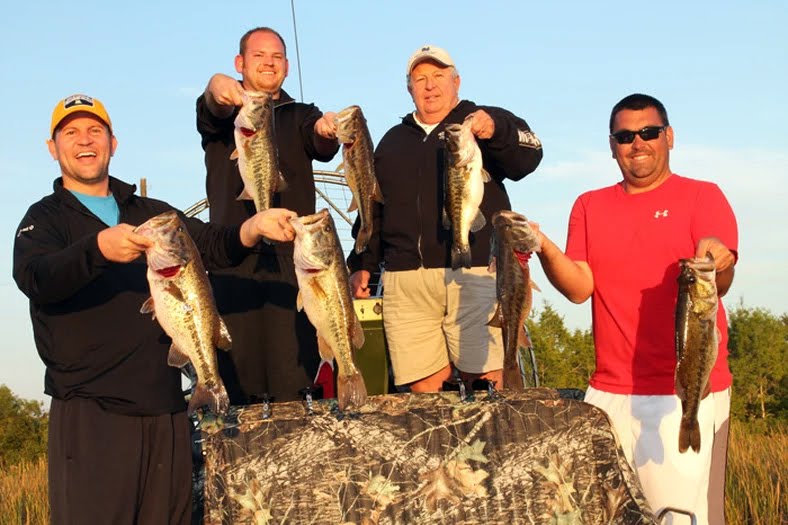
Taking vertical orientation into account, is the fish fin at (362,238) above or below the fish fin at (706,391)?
above

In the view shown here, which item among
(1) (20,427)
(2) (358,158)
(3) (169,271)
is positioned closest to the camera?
(3) (169,271)

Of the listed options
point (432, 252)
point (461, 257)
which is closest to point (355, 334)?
point (461, 257)

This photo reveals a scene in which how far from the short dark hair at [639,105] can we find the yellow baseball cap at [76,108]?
331cm

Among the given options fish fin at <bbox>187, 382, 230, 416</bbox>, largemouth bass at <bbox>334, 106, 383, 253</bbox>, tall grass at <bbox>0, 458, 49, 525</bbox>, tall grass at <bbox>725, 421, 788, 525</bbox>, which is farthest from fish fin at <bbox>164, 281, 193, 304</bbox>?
tall grass at <bbox>725, 421, 788, 525</bbox>

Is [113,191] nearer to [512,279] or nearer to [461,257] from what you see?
[461,257]

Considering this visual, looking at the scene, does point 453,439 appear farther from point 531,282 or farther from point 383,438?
point 531,282

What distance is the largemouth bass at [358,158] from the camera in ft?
20.5

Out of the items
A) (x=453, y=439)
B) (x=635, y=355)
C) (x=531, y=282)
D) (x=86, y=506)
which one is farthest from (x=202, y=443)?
(x=635, y=355)

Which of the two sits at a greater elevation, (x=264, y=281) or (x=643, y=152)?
(x=643, y=152)

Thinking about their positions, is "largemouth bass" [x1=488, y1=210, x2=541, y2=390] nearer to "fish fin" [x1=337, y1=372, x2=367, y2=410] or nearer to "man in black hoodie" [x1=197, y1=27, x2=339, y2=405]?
"fish fin" [x1=337, y1=372, x2=367, y2=410]

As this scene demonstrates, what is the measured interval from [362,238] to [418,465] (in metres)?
1.80

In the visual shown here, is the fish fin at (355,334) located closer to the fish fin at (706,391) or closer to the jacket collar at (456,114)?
the fish fin at (706,391)

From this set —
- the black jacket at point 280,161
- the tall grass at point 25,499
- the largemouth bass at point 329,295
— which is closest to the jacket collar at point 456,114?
the black jacket at point 280,161

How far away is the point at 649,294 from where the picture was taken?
19.2ft
